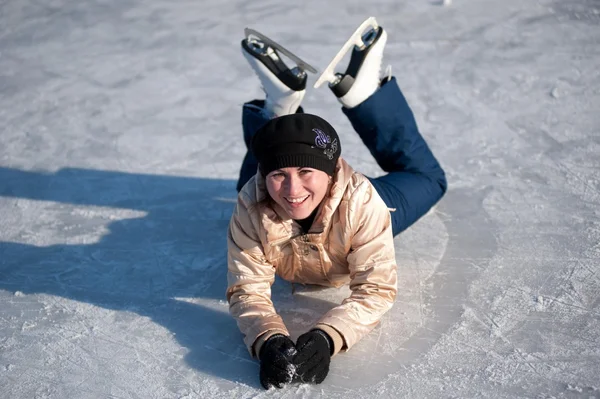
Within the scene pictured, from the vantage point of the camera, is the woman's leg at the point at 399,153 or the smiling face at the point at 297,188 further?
the woman's leg at the point at 399,153

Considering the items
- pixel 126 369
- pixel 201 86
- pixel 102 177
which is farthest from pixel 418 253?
pixel 201 86

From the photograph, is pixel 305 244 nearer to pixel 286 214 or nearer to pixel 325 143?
pixel 286 214

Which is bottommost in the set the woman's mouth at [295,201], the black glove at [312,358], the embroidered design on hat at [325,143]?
the black glove at [312,358]

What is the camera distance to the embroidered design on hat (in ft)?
7.91

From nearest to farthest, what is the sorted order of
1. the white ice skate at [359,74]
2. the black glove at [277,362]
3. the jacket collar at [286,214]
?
the black glove at [277,362], the jacket collar at [286,214], the white ice skate at [359,74]

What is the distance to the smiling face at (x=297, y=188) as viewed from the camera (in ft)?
7.94

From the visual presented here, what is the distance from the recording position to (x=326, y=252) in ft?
8.55

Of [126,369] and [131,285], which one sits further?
[131,285]

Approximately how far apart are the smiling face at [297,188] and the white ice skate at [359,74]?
0.63 meters

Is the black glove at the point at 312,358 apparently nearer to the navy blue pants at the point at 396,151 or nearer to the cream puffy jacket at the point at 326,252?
the cream puffy jacket at the point at 326,252

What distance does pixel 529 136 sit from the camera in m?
3.71

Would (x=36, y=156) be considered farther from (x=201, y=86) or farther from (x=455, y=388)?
(x=455, y=388)

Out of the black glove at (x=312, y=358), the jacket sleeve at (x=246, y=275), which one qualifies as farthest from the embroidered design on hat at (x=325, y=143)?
the black glove at (x=312, y=358)

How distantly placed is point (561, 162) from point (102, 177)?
1902 millimetres
